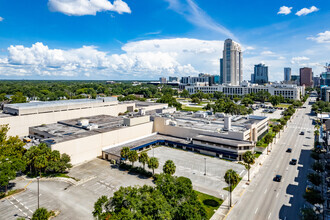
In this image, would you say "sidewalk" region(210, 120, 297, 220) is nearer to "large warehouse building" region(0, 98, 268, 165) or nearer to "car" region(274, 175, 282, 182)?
"car" region(274, 175, 282, 182)

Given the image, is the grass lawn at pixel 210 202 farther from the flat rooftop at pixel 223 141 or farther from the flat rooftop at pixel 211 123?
the flat rooftop at pixel 211 123

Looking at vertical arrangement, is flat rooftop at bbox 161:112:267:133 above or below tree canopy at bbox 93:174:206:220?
above

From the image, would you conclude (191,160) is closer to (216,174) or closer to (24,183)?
(216,174)

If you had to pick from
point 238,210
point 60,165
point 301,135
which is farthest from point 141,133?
point 301,135

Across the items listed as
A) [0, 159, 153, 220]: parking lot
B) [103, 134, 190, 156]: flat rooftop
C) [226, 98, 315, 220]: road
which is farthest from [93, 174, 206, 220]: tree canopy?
[103, 134, 190, 156]: flat rooftop

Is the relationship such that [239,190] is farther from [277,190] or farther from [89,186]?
[89,186]

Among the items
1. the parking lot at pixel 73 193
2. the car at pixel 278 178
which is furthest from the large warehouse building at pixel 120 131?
the car at pixel 278 178

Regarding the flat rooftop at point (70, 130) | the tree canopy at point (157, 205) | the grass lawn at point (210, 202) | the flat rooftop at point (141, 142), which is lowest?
the grass lawn at point (210, 202)

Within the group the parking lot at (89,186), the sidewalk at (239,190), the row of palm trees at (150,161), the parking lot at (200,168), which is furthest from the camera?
the parking lot at (200,168)
